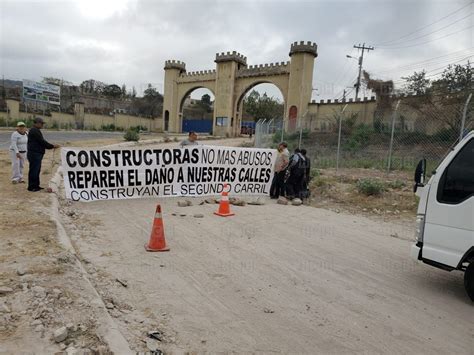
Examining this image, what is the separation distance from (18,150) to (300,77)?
33591mm

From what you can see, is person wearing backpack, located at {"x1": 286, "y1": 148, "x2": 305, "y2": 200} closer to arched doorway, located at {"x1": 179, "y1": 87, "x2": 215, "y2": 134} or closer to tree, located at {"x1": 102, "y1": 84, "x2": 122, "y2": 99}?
arched doorway, located at {"x1": 179, "y1": 87, "x2": 215, "y2": 134}

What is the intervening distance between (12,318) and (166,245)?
9.38 feet

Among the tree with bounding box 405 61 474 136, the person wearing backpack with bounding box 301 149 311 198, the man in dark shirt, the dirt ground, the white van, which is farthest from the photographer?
the tree with bounding box 405 61 474 136

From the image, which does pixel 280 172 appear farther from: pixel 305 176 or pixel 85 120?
pixel 85 120

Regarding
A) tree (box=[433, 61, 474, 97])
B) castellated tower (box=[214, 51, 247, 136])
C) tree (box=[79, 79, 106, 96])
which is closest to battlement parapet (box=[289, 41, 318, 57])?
castellated tower (box=[214, 51, 247, 136])

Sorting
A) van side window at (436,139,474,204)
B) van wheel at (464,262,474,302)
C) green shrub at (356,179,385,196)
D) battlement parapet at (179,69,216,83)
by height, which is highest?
battlement parapet at (179,69,216,83)

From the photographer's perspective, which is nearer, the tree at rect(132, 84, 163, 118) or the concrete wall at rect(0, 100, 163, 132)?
the concrete wall at rect(0, 100, 163, 132)

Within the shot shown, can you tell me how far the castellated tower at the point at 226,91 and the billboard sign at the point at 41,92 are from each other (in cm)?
2780

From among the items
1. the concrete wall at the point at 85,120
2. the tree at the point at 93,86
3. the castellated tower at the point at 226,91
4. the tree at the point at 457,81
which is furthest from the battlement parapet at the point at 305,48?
the tree at the point at 93,86

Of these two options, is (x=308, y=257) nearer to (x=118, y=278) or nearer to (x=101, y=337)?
(x=118, y=278)

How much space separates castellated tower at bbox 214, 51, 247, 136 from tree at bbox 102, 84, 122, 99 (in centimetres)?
4018

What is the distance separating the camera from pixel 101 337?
3080 mm

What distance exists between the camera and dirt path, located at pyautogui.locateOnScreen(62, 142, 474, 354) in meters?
3.48

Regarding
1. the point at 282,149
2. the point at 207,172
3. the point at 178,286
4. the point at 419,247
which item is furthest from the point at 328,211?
the point at 178,286
